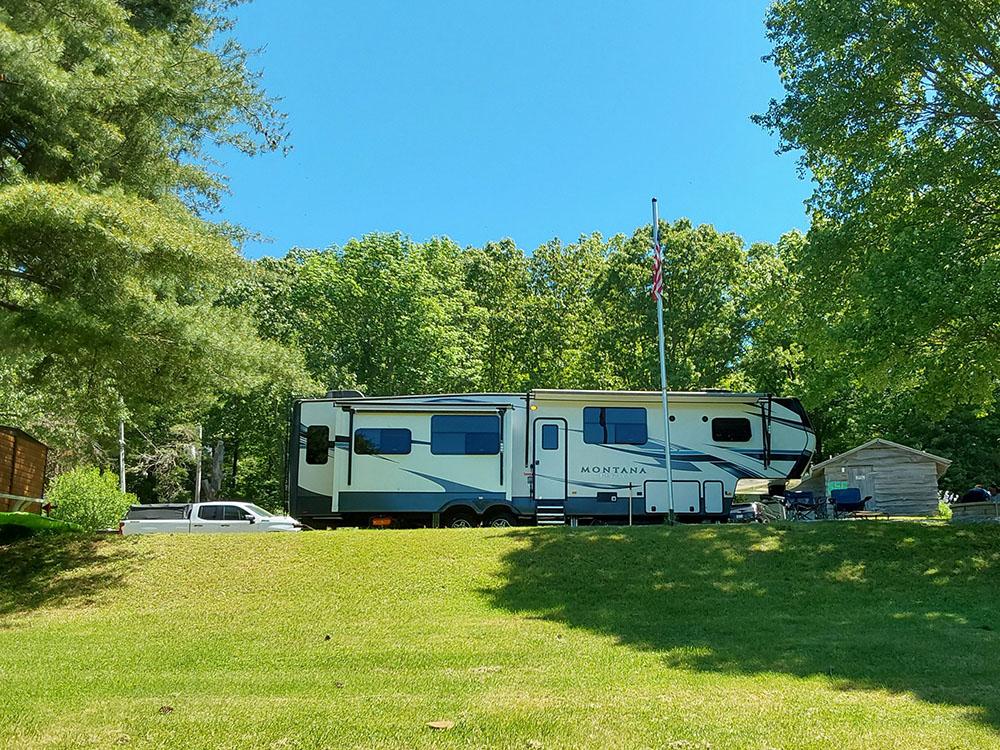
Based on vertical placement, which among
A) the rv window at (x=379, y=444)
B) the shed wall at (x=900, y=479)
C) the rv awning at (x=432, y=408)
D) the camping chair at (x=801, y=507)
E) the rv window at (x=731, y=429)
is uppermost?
the rv awning at (x=432, y=408)

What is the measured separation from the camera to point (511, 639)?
8.41 meters


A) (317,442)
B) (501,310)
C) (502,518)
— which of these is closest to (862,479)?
(502,518)

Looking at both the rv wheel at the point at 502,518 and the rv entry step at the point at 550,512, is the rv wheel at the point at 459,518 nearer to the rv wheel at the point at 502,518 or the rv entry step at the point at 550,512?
the rv wheel at the point at 502,518

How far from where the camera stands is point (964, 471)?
32.7 meters

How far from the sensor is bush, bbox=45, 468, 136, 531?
1433 cm

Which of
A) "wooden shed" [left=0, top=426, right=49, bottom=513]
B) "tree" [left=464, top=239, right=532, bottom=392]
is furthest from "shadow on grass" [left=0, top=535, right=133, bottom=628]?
"tree" [left=464, top=239, right=532, bottom=392]

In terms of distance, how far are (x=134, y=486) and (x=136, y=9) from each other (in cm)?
3257

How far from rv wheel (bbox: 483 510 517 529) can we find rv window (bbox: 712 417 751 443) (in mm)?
4855

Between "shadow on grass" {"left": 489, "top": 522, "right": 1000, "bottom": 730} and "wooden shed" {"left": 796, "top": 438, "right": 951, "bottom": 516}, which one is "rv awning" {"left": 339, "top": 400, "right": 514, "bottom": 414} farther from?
"wooden shed" {"left": 796, "top": 438, "right": 951, "bottom": 516}

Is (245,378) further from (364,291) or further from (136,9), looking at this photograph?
(364,291)

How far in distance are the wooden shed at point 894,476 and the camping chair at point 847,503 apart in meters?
0.70

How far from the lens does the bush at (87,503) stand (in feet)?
47.0

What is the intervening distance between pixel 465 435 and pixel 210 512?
6965mm

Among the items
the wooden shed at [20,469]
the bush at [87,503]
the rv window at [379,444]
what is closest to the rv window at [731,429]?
the rv window at [379,444]
